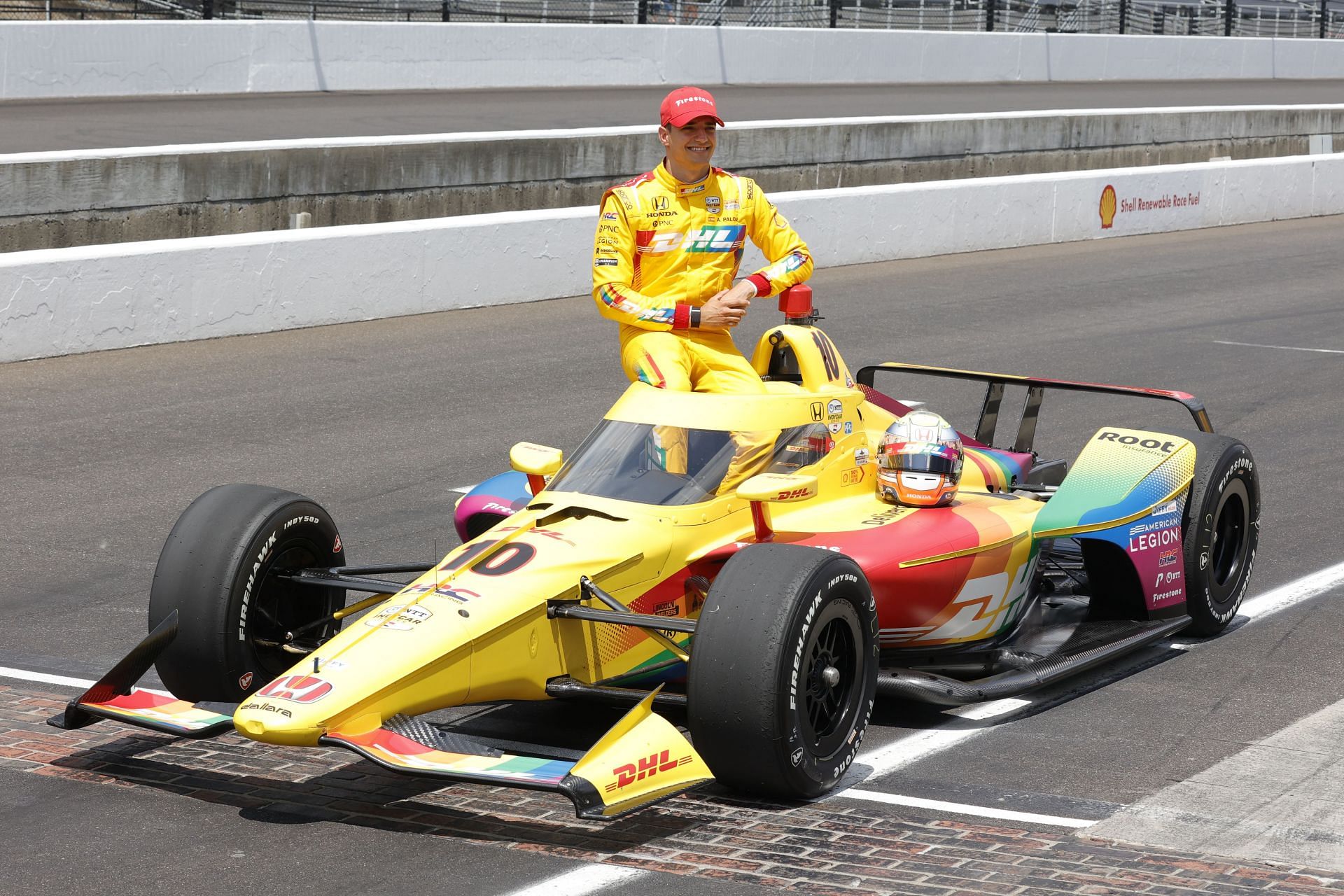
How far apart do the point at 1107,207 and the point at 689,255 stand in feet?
53.3

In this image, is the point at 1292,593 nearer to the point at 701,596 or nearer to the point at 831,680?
the point at 701,596

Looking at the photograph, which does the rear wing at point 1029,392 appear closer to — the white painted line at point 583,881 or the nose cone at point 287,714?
the white painted line at point 583,881

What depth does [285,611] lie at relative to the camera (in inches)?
270

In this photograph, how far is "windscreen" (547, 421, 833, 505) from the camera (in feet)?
21.9

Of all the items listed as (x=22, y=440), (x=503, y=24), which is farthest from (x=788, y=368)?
(x=503, y=24)

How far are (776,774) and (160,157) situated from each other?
13.4m

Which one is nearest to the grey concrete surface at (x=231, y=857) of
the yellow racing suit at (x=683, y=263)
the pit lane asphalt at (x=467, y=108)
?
the yellow racing suit at (x=683, y=263)

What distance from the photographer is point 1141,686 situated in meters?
7.34

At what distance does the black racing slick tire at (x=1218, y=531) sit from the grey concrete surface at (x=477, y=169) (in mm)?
11781

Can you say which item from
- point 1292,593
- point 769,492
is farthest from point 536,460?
point 1292,593

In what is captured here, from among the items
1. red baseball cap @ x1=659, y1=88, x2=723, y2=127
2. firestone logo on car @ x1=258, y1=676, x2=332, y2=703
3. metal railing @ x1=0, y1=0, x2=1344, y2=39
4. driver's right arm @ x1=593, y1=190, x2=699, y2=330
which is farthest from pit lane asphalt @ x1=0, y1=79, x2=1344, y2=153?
firestone logo on car @ x1=258, y1=676, x2=332, y2=703

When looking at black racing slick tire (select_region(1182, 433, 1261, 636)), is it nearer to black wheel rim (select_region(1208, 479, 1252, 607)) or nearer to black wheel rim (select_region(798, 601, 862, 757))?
black wheel rim (select_region(1208, 479, 1252, 607))

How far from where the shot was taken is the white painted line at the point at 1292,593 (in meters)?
8.43

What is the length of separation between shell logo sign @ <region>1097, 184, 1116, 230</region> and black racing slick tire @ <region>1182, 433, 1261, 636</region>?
15759mm
